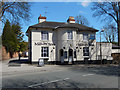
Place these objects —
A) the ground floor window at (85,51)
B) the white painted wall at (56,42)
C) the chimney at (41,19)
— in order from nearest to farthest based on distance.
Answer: the white painted wall at (56,42), the ground floor window at (85,51), the chimney at (41,19)

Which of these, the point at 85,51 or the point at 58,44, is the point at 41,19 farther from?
the point at 85,51

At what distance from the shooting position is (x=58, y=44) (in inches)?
907

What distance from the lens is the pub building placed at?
860 inches

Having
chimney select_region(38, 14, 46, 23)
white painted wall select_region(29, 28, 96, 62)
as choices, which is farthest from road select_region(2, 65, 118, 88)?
chimney select_region(38, 14, 46, 23)

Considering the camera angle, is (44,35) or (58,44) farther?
(58,44)

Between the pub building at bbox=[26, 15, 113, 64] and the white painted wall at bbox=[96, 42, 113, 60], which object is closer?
the pub building at bbox=[26, 15, 113, 64]

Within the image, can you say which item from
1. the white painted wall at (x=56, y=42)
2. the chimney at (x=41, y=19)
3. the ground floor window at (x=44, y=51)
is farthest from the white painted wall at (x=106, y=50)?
the chimney at (x=41, y=19)

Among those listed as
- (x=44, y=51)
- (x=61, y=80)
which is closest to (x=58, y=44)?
(x=44, y=51)

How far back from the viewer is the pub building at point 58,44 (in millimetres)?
21844

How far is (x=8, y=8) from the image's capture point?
18.5 m

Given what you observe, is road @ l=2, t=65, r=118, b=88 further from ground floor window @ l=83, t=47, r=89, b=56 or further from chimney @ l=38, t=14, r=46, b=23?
chimney @ l=38, t=14, r=46, b=23

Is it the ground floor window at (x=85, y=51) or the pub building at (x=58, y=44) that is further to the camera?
the ground floor window at (x=85, y=51)

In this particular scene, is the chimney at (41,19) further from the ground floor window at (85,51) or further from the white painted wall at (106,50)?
the white painted wall at (106,50)

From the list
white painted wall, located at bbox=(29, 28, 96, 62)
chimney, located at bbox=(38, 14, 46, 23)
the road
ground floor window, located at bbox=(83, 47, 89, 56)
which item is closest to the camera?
the road
